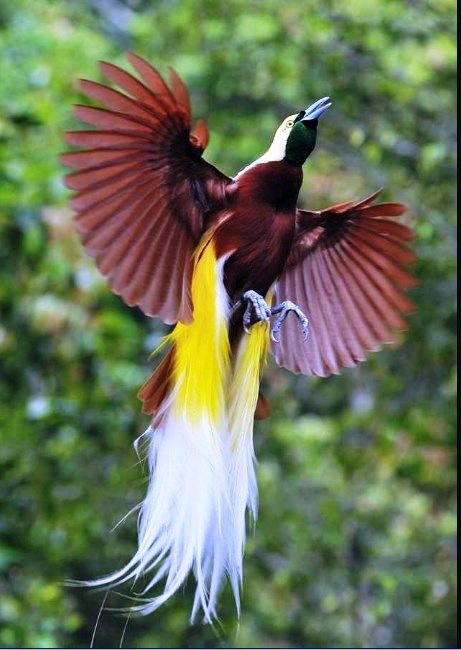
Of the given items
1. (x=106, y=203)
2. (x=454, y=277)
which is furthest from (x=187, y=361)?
(x=454, y=277)

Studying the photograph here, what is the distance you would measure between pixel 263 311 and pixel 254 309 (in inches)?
0.9

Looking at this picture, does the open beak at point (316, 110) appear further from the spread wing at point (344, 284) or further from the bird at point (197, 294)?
the spread wing at point (344, 284)

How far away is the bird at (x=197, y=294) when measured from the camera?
1155 millimetres

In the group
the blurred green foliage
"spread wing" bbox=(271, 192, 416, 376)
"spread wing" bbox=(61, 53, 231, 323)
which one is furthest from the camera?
the blurred green foliage

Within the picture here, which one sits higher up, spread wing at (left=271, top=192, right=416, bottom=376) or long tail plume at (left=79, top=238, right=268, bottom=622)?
spread wing at (left=271, top=192, right=416, bottom=376)

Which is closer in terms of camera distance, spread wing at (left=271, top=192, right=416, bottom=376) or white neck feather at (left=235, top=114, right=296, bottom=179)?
white neck feather at (left=235, top=114, right=296, bottom=179)

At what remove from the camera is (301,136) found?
118 centimetres

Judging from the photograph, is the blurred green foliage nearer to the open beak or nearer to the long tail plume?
the long tail plume

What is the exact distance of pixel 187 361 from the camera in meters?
1.28

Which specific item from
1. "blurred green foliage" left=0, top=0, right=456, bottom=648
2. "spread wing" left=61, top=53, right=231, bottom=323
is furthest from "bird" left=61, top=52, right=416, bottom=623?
"blurred green foliage" left=0, top=0, right=456, bottom=648

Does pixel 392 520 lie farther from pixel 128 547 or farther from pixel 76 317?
pixel 76 317

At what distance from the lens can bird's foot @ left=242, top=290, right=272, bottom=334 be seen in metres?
1.18

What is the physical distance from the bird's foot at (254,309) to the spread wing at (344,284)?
3.8 inches

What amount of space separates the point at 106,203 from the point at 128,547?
263cm
